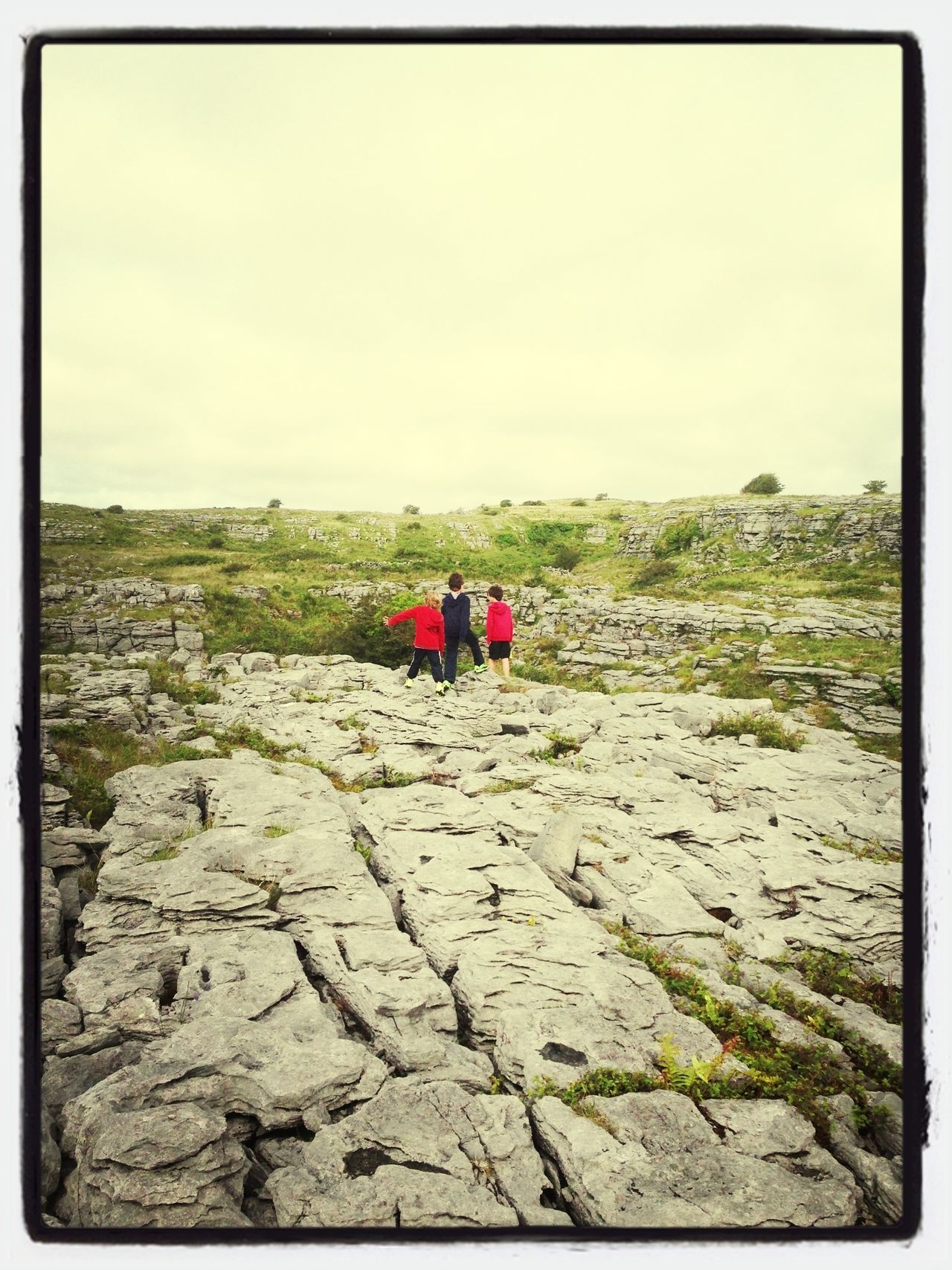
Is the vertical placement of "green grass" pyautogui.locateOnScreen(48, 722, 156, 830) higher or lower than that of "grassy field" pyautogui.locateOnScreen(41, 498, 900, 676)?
lower

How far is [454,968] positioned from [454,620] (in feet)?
20.8

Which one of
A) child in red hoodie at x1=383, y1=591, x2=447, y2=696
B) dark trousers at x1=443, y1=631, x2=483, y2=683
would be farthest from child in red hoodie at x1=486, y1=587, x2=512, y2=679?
child in red hoodie at x1=383, y1=591, x2=447, y2=696

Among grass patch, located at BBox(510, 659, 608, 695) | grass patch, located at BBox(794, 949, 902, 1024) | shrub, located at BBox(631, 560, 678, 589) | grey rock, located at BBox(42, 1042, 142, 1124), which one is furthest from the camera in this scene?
shrub, located at BBox(631, 560, 678, 589)

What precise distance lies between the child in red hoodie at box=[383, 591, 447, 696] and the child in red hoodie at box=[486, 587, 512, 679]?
1.02 m

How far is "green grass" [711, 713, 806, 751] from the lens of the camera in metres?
10.2

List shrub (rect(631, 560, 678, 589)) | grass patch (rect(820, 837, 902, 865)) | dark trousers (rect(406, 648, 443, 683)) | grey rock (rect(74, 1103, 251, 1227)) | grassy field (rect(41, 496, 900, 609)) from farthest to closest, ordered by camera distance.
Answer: shrub (rect(631, 560, 678, 589)), dark trousers (rect(406, 648, 443, 683)), grassy field (rect(41, 496, 900, 609)), grass patch (rect(820, 837, 902, 865)), grey rock (rect(74, 1103, 251, 1227))

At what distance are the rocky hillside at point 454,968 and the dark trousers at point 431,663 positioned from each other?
1493 millimetres

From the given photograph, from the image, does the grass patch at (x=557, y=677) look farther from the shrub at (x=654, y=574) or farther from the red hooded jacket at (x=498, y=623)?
the shrub at (x=654, y=574)

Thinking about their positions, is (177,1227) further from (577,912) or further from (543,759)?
(543,759)

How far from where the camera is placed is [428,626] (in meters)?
11.5

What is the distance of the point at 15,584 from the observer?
466 centimetres

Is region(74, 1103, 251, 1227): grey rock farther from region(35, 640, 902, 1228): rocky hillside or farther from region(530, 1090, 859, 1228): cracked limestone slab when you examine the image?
region(530, 1090, 859, 1228): cracked limestone slab

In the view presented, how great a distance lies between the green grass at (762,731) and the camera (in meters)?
10.2

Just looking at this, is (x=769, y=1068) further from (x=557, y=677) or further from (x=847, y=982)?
(x=557, y=677)
